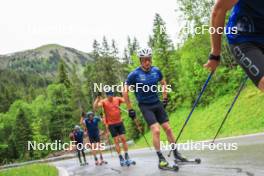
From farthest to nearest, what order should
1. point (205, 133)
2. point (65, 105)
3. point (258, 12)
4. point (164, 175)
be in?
point (65, 105) < point (205, 133) < point (164, 175) < point (258, 12)

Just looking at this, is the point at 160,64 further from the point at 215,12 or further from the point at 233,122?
the point at 215,12

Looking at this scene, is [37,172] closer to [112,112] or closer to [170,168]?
[112,112]

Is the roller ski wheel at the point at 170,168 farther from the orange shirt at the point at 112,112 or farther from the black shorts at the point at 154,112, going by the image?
the orange shirt at the point at 112,112

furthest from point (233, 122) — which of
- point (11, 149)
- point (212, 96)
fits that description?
point (11, 149)

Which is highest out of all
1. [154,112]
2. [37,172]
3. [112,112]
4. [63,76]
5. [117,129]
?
[63,76]

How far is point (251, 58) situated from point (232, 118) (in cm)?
1947

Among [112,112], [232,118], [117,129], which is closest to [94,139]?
[117,129]

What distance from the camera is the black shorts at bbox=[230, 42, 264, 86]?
339 cm

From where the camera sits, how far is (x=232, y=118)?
22.3m

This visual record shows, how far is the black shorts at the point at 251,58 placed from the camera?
3.39 meters

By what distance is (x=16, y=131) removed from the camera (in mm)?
92500

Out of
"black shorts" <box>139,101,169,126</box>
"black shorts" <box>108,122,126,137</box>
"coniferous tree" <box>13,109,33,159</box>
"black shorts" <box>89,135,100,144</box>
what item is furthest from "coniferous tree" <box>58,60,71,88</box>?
"black shorts" <box>139,101,169,126</box>

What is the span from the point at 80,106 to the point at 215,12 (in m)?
96.2

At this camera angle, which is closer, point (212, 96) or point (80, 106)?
point (212, 96)
